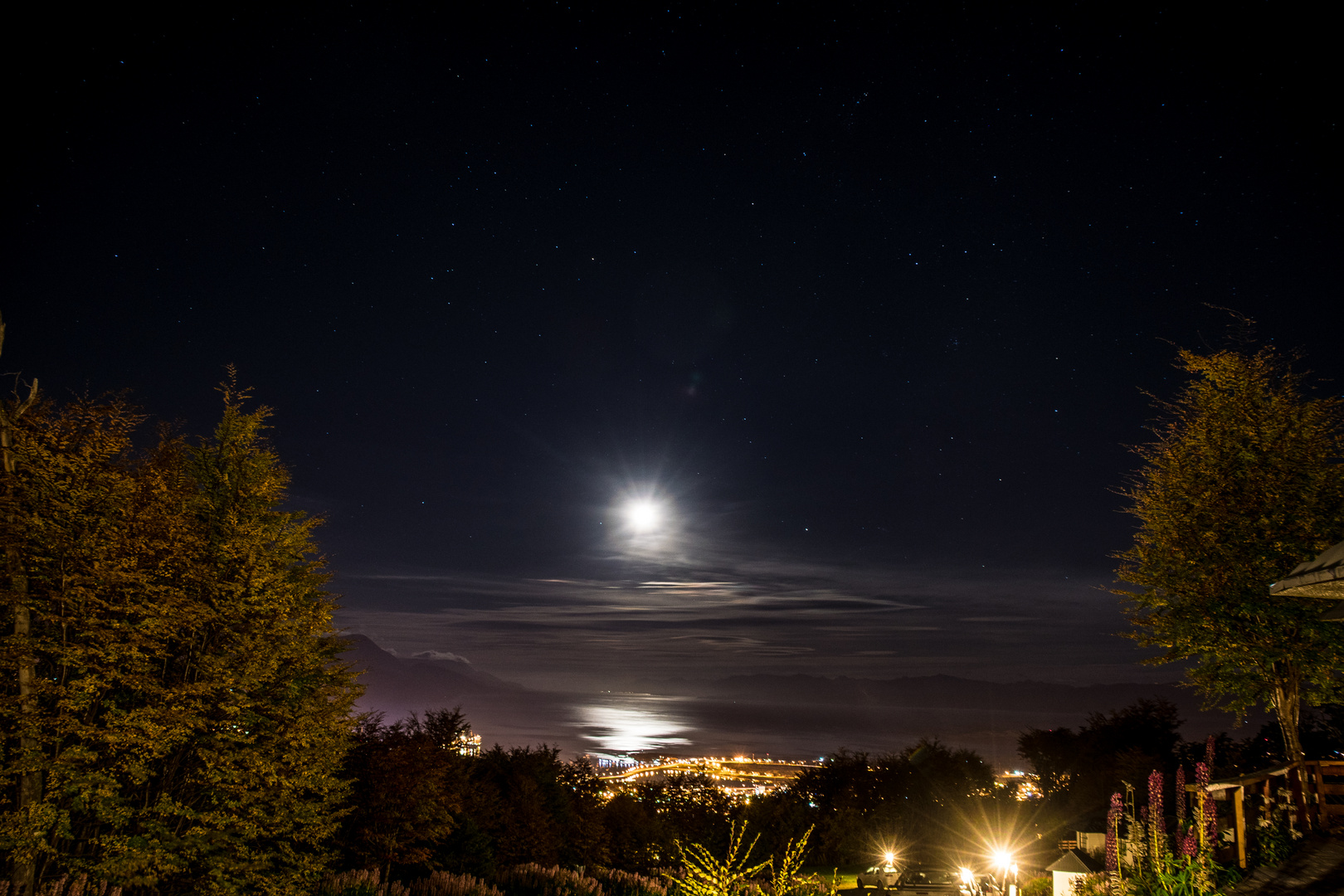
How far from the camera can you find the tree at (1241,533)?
11.8 m

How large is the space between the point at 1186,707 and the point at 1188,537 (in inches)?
5547

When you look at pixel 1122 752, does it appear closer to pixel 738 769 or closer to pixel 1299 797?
pixel 1299 797

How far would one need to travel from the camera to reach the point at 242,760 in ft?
42.3

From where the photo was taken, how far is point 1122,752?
135 ft

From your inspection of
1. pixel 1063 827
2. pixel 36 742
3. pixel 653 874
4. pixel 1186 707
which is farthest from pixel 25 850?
pixel 1186 707

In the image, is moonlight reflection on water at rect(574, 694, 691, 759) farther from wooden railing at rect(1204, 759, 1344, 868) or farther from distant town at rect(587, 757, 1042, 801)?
wooden railing at rect(1204, 759, 1344, 868)

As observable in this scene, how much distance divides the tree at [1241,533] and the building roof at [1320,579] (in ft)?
21.8

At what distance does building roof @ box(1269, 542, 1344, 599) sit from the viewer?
19.5 feet

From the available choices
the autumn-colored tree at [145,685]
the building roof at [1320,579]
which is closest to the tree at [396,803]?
the autumn-colored tree at [145,685]

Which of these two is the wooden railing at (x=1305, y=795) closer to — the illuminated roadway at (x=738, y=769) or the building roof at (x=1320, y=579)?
the building roof at (x=1320, y=579)

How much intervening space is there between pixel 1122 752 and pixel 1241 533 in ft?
123

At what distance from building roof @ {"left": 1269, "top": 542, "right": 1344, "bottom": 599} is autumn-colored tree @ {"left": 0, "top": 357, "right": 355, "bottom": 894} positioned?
50.6 ft

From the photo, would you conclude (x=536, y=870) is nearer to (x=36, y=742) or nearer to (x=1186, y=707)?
(x=36, y=742)

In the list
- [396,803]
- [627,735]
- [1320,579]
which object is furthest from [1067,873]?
[627,735]
